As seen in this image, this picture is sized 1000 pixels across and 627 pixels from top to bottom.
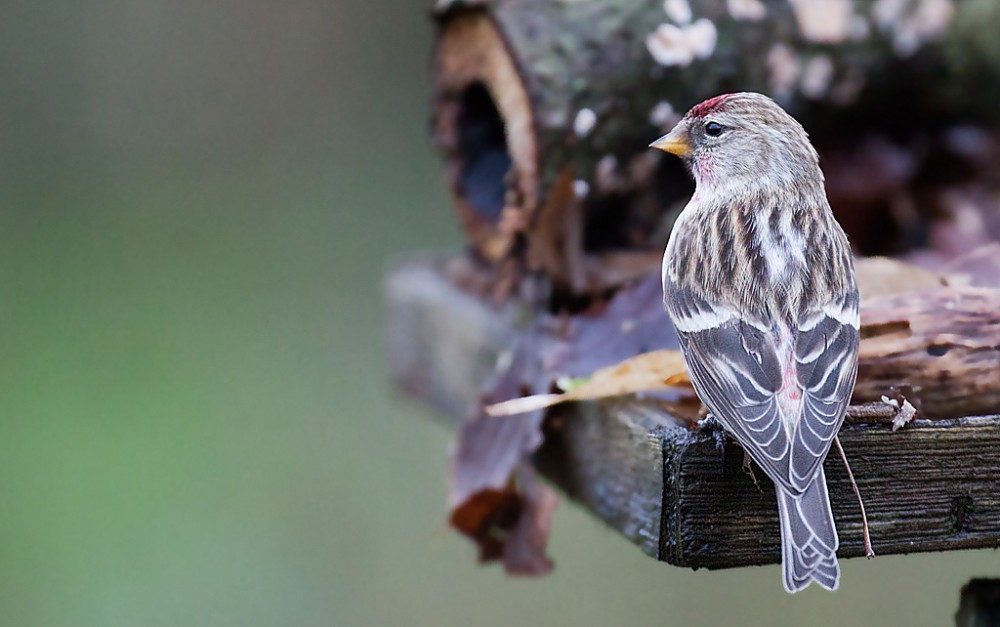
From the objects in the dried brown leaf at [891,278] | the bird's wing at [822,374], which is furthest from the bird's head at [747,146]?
the bird's wing at [822,374]

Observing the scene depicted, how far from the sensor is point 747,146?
1676 millimetres

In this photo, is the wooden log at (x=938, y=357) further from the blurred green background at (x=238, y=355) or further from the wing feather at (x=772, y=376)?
the blurred green background at (x=238, y=355)

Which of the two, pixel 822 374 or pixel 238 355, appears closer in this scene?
pixel 822 374

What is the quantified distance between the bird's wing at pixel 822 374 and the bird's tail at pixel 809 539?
0.9 inches

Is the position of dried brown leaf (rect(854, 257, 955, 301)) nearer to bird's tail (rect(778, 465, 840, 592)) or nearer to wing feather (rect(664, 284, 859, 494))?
wing feather (rect(664, 284, 859, 494))

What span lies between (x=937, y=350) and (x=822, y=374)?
23 cm

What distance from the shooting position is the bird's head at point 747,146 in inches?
65.3

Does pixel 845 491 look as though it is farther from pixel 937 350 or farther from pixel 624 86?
pixel 624 86

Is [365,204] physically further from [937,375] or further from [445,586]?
[937,375]

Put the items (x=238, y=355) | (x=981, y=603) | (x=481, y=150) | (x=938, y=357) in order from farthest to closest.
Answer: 1. (x=238, y=355)
2. (x=481, y=150)
3. (x=981, y=603)
4. (x=938, y=357)

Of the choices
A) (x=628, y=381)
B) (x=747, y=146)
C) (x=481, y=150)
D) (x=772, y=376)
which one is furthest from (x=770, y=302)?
(x=481, y=150)

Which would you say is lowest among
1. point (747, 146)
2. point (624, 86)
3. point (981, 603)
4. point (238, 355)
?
point (981, 603)

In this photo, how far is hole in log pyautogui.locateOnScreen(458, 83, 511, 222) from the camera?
7.62 feet

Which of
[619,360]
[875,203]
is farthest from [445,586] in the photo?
[619,360]
